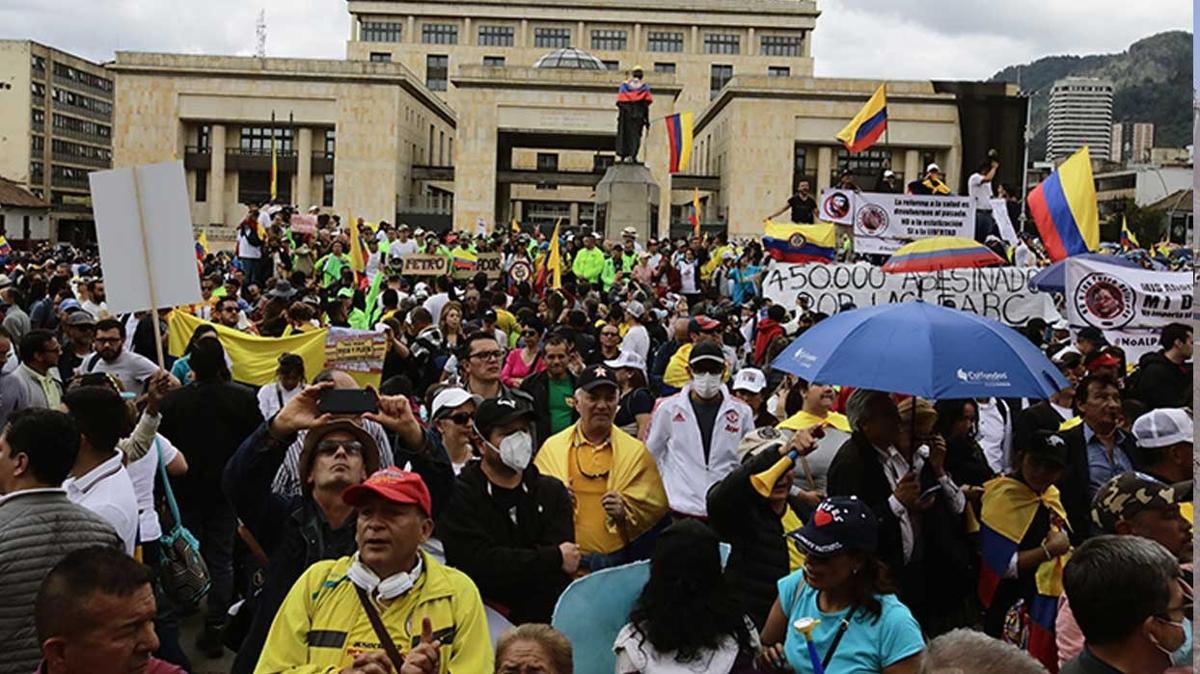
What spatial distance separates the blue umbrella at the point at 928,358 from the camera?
5035 mm

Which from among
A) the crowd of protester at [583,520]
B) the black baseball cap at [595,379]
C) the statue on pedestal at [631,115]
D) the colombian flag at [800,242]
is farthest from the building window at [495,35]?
the black baseball cap at [595,379]

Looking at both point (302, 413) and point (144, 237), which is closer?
point (302, 413)

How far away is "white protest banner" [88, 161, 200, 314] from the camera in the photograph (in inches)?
257

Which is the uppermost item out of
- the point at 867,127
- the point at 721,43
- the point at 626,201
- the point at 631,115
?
the point at 721,43

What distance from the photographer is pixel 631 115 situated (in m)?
33.5

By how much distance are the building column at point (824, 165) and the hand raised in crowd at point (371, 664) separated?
59.1 m

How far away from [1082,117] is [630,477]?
204 meters

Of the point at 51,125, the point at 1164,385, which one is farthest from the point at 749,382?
the point at 51,125

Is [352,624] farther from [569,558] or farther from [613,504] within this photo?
[613,504]

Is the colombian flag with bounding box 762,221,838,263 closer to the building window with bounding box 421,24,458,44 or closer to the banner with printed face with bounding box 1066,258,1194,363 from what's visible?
the banner with printed face with bounding box 1066,258,1194,363

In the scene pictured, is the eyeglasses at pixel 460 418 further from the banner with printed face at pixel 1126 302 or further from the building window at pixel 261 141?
the building window at pixel 261 141

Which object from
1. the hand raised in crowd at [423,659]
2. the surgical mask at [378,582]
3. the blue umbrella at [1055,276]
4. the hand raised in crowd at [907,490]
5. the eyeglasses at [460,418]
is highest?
the blue umbrella at [1055,276]

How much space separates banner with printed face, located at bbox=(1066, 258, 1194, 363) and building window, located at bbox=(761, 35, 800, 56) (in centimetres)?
8654

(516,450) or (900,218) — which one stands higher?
(900,218)
